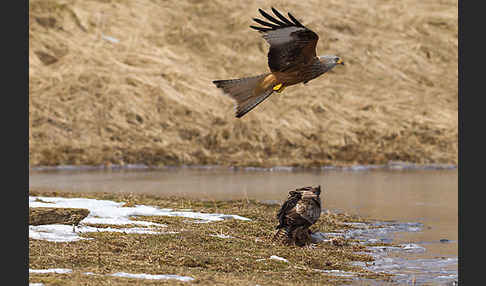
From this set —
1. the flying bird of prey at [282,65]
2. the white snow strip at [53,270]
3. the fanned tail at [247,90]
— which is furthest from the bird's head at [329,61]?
the white snow strip at [53,270]

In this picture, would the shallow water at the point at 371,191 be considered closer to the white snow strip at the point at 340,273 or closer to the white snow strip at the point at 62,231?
the white snow strip at the point at 340,273

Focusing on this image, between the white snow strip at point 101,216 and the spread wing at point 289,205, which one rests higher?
the spread wing at point 289,205

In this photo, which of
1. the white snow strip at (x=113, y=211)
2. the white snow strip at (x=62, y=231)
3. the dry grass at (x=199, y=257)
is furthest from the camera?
the white snow strip at (x=113, y=211)

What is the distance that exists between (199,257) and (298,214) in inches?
79.0

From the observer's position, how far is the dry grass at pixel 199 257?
6.93 meters

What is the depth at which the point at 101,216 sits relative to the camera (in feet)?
35.7

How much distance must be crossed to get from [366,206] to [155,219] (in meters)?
5.59

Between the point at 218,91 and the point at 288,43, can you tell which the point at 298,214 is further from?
the point at 218,91

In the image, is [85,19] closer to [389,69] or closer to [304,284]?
[389,69]

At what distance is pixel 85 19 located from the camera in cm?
3584

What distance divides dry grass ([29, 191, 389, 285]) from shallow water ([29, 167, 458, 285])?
0.82 metres

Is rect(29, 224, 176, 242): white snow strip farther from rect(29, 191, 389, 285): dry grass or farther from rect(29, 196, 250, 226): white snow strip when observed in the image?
rect(29, 196, 250, 226): white snow strip

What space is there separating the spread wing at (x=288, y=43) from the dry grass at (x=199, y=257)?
2.17 metres

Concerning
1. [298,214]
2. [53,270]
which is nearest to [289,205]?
[298,214]
